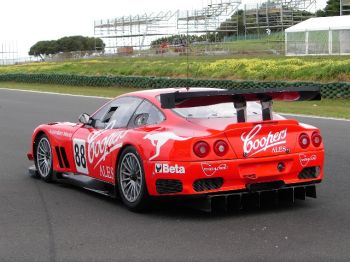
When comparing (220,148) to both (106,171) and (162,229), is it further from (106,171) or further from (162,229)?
(106,171)

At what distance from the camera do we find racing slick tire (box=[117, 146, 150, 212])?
21.5ft

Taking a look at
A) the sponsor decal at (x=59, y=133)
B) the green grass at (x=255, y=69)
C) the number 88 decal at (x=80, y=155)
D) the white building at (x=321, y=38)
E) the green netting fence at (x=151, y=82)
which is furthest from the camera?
the white building at (x=321, y=38)

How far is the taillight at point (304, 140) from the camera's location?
6.72 metres

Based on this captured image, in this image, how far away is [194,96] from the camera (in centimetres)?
630

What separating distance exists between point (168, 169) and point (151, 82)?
2381cm

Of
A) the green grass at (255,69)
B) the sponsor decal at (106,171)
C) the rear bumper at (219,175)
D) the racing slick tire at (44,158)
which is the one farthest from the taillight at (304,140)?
the green grass at (255,69)

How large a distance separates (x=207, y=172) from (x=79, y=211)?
5.08ft

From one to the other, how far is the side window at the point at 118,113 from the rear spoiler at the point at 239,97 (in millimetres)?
1074

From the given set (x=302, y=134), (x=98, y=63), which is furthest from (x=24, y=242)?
(x=98, y=63)

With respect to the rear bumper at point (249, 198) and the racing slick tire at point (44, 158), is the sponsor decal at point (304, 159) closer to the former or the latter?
the rear bumper at point (249, 198)

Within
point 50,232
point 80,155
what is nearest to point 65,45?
point 80,155

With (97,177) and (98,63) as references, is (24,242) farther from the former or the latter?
(98,63)

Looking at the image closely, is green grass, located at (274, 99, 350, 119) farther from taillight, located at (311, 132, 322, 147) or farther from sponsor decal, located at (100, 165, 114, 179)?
sponsor decal, located at (100, 165, 114, 179)

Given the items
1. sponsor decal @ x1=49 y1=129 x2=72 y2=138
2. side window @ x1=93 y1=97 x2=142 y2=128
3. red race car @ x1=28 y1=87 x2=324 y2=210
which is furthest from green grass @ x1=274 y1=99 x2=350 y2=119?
red race car @ x1=28 y1=87 x2=324 y2=210
